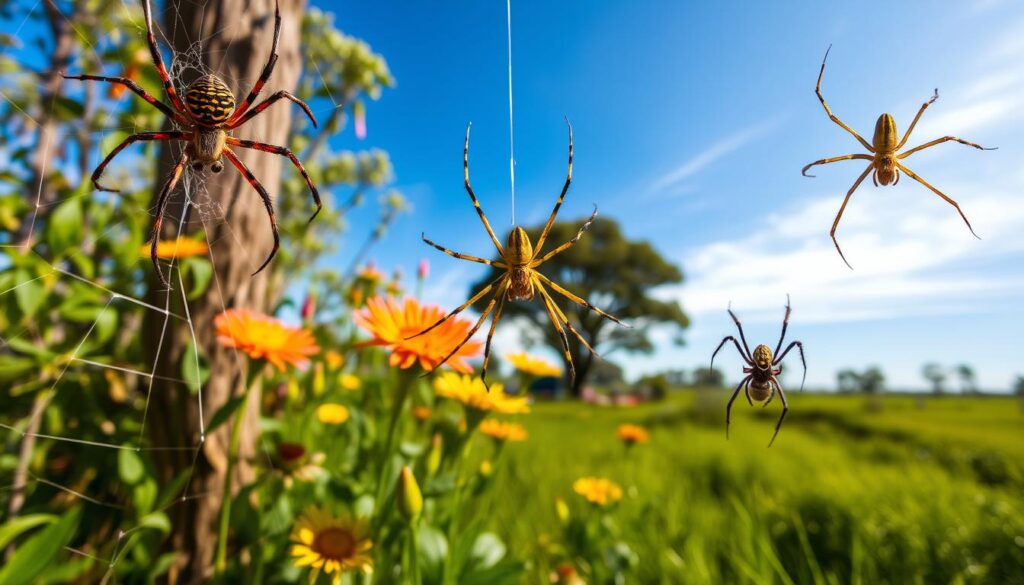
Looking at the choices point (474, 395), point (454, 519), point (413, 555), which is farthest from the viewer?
point (454, 519)

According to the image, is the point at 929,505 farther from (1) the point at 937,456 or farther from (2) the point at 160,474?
(1) the point at 937,456

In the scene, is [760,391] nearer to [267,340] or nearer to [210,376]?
[267,340]

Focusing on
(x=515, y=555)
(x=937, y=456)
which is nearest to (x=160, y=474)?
(x=515, y=555)

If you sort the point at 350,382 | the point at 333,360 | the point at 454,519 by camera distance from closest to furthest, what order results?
the point at 454,519 < the point at 333,360 < the point at 350,382

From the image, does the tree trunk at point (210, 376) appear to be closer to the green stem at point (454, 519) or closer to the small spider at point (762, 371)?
the green stem at point (454, 519)

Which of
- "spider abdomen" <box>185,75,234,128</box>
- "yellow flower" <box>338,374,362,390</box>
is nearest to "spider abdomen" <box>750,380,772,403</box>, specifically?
"spider abdomen" <box>185,75,234,128</box>

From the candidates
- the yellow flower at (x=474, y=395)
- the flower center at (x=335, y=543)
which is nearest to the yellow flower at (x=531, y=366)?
the yellow flower at (x=474, y=395)

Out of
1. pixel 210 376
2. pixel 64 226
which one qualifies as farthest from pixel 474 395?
pixel 64 226
